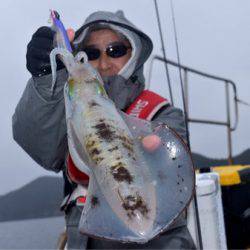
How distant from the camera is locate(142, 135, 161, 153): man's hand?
3.24m

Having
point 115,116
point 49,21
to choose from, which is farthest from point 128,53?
point 115,116

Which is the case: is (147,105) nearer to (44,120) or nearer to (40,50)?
(44,120)

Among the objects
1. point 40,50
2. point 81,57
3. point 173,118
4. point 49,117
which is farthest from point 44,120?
point 173,118

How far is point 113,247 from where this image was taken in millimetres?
3803

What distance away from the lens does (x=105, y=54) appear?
Result: 4.60 meters

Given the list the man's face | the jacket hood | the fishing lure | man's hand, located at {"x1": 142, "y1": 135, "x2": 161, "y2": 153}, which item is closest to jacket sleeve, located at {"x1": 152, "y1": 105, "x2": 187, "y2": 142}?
the jacket hood

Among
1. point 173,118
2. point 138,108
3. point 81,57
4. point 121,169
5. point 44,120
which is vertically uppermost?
point 81,57

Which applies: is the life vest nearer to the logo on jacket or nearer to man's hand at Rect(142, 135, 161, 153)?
the logo on jacket

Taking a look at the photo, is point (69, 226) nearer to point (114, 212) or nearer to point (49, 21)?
point (114, 212)

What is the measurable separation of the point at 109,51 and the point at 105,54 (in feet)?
0.15

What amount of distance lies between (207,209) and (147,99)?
1.85 meters

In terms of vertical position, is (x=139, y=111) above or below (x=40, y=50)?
below

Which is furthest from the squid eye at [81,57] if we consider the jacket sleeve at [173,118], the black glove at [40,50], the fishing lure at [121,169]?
the jacket sleeve at [173,118]

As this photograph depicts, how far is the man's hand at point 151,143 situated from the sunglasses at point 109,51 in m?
1.51
